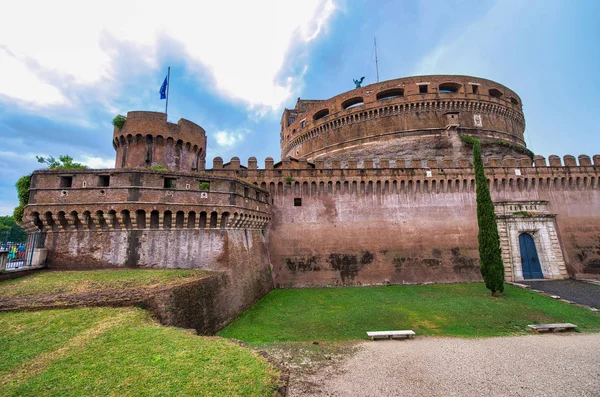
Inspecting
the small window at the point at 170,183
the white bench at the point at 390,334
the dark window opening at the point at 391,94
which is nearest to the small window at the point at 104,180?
the small window at the point at 170,183

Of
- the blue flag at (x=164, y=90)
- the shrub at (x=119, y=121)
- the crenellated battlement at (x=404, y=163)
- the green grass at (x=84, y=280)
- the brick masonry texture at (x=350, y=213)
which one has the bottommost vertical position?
the green grass at (x=84, y=280)

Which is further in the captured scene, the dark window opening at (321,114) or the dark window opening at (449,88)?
the dark window opening at (321,114)

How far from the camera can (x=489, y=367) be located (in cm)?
738

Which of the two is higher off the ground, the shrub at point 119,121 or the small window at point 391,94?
the small window at point 391,94

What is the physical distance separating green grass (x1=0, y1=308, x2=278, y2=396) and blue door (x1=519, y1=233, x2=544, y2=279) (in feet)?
74.9

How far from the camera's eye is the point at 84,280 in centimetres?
996

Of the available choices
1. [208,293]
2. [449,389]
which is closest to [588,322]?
[449,389]

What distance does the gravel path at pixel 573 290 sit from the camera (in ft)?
46.5

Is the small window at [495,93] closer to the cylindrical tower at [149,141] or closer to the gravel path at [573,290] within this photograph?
the gravel path at [573,290]

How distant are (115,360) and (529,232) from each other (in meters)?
26.8

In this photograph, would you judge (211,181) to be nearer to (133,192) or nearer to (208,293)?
(133,192)

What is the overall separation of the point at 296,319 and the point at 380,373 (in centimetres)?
551

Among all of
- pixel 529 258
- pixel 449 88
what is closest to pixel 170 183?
pixel 529 258

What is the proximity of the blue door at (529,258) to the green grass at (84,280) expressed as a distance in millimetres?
23362
